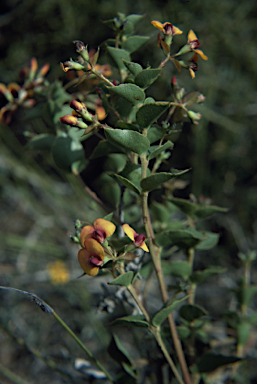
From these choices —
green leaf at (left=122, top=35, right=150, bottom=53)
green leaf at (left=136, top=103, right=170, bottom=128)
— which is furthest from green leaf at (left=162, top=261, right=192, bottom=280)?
green leaf at (left=122, top=35, right=150, bottom=53)

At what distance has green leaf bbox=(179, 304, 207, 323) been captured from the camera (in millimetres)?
470

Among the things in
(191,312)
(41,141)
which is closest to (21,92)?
(41,141)

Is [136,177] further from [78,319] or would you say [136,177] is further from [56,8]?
[56,8]

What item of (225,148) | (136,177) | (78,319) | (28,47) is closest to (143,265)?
(136,177)

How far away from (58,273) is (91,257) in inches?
36.3

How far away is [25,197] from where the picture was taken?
4.53 feet

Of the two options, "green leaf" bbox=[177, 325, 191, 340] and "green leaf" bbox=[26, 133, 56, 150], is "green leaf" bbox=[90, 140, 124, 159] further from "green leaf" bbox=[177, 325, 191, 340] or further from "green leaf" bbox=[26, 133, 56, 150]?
"green leaf" bbox=[177, 325, 191, 340]

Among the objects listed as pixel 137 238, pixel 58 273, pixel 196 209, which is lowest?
pixel 58 273

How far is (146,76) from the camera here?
354mm

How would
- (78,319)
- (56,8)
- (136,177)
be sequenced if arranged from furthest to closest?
(56,8) → (78,319) → (136,177)

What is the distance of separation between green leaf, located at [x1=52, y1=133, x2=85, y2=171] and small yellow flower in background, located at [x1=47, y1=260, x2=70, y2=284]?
776 millimetres

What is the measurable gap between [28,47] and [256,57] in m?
1.04

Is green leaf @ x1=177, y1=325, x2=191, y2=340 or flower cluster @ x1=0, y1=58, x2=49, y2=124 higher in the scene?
flower cluster @ x1=0, y1=58, x2=49, y2=124

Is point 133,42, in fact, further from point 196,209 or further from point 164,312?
point 164,312
